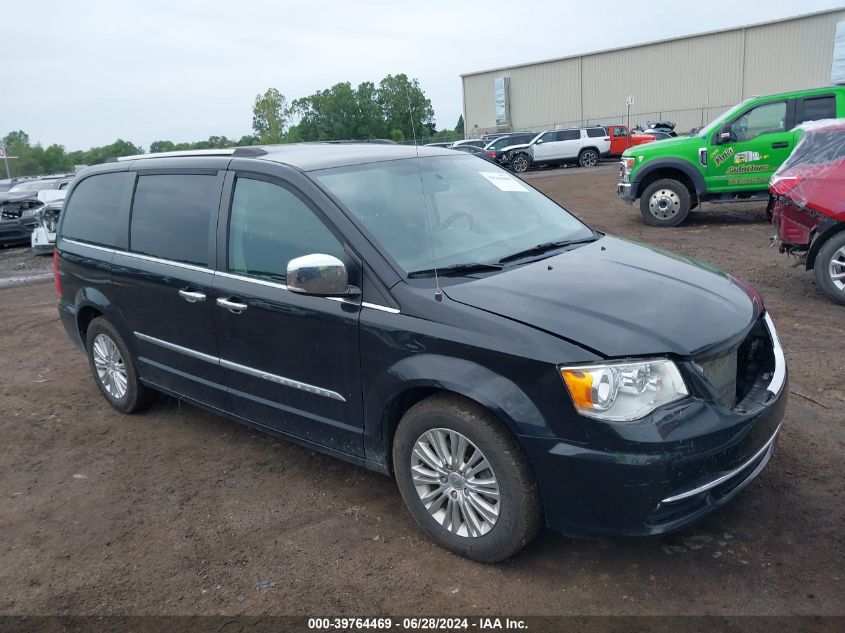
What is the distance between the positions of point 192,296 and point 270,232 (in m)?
0.69

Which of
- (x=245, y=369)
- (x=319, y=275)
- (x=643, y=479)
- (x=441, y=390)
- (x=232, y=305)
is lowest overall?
(x=643, y=479)

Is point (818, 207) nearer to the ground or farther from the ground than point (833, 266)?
farther from the ground

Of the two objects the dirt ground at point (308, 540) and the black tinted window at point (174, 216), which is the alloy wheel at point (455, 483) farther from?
the black tinted window at point (174, 216)

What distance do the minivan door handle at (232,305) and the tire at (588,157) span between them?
95.8ft

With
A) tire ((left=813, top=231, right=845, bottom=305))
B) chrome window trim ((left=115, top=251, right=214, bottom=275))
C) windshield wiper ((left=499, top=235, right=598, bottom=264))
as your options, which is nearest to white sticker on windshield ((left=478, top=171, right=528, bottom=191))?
windshield wiper ((left=499, top=235, right=598, bottom=264))

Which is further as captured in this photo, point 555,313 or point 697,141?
point 697,141

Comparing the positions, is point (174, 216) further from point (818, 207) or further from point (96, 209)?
point (818, 207)

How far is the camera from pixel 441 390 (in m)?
3.13

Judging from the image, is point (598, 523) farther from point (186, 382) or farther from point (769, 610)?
point (186, 382)

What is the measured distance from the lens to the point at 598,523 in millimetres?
2822

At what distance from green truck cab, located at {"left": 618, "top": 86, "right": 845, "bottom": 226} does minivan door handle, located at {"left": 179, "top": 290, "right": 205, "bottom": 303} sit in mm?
9403

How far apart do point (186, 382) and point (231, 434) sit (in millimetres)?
594

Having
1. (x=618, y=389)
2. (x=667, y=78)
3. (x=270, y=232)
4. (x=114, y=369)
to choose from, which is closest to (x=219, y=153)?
(x=270, y=232)

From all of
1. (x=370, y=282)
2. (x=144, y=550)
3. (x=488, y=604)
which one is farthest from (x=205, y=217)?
(x=488, y=604)
